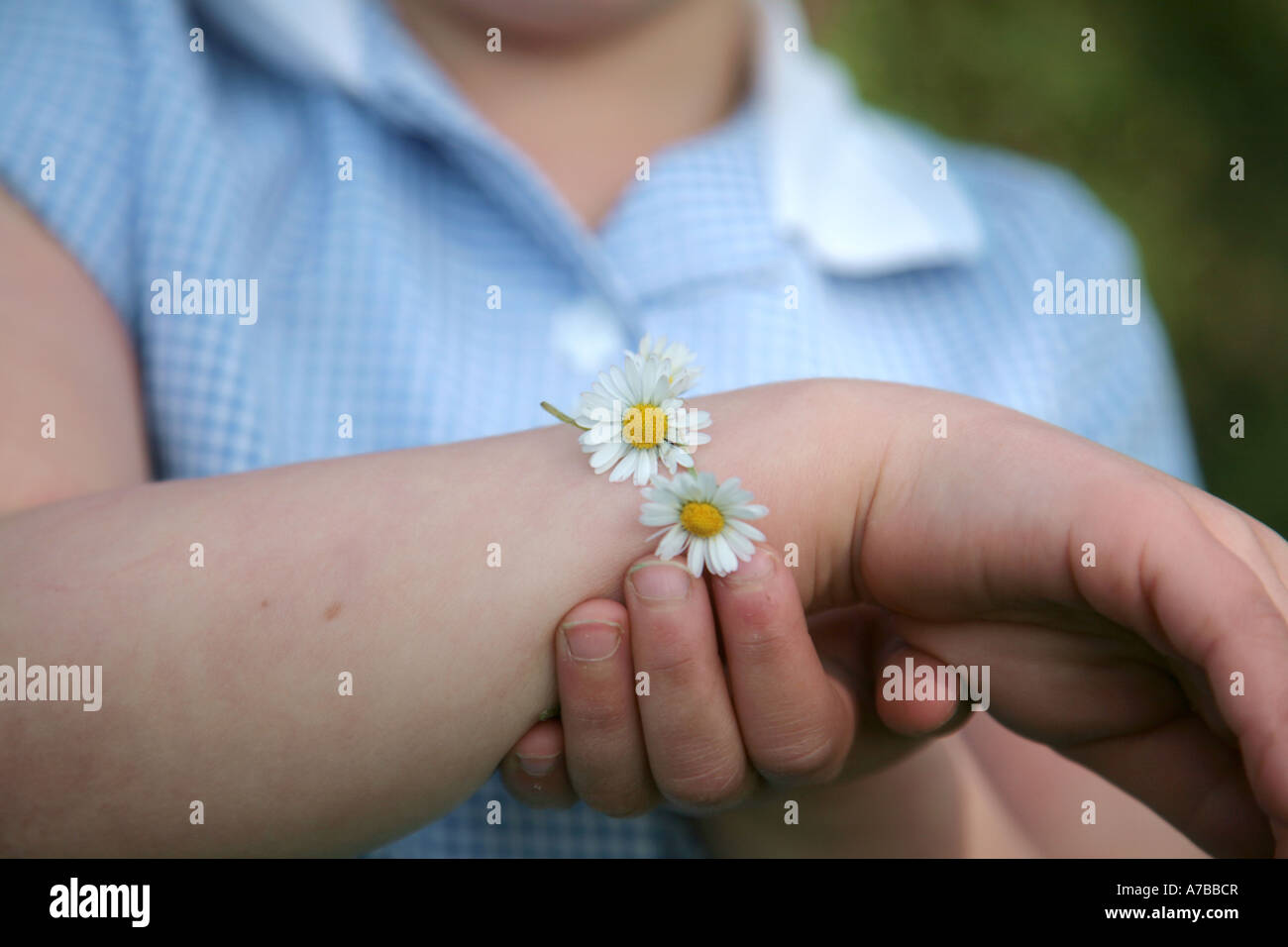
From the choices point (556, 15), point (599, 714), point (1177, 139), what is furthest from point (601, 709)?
point (1177, 139)

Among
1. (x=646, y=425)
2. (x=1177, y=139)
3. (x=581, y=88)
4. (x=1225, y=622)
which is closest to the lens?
(x=1225, y=622)

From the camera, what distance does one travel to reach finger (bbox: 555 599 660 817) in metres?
0.59

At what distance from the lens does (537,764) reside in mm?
640

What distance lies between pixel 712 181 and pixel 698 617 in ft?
1.62

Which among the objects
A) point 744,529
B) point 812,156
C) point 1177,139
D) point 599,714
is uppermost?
point 1177,139

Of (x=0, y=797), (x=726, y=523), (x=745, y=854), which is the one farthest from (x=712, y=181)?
(x=0, y=797)

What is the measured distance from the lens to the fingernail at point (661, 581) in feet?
1.91

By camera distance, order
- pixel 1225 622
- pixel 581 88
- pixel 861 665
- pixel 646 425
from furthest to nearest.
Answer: pixel 581 88 < pixel 861 665 < pixel 646 425 < pixel 1225 622

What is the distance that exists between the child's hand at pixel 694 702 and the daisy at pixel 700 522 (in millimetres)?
11

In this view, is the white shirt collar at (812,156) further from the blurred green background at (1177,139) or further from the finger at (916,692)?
the blurred green background at (1177,139)

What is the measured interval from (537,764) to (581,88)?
616 mm

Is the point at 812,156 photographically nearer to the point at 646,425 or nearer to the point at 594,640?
the point at 646,425

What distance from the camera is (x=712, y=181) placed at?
955mm
